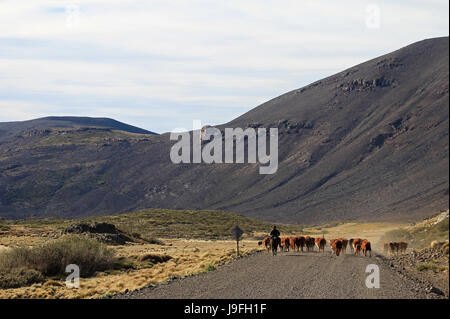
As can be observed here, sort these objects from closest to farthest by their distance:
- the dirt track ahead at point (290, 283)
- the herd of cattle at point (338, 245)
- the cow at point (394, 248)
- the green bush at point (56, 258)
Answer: the dirt track ahead at point (290, 283) → the green bush at point (56, 258) → the herd of cattle at point (338, 245) → the cow at point (394, 248)

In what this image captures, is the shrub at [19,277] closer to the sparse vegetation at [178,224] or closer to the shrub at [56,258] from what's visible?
the shrub at [56,258]

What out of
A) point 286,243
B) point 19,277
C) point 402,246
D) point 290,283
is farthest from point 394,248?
point 19,277

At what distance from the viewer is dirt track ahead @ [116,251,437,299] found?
58.6ft

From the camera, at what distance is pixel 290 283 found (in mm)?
20234

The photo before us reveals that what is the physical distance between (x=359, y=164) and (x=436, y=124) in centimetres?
2615

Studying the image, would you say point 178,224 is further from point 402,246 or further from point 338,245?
point 338,245

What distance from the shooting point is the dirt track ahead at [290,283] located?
17859 millimetres

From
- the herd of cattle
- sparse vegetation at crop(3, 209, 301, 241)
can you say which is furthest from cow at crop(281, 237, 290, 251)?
sparse vegetation at crop(3, 209, 301, 241)

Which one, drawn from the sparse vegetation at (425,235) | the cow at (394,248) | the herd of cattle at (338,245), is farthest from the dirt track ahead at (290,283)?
the cow at (394,248)

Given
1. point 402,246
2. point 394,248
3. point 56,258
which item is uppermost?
point 402,246
